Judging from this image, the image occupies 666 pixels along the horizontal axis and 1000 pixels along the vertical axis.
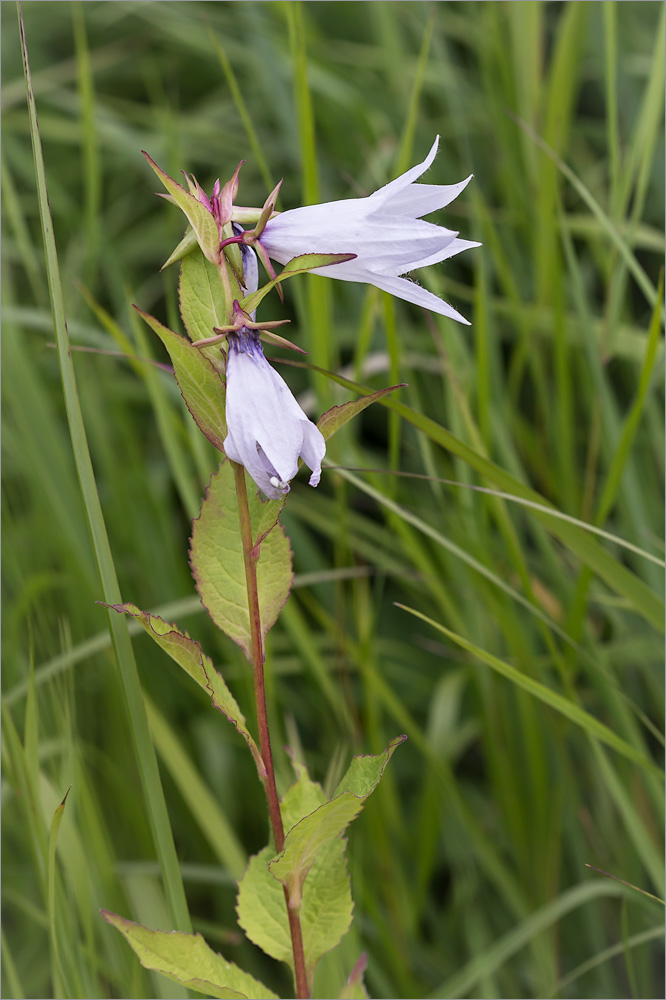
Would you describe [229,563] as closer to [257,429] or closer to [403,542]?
[257,429]

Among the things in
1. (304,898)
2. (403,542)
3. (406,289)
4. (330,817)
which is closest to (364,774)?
(330,817)

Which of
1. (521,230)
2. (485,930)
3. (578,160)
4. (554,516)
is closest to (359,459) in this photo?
(554,516)

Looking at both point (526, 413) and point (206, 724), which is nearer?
point (206, 724)

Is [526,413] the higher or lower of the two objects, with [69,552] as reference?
higher

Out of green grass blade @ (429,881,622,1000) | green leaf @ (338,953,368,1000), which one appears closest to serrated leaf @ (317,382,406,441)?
green leaf @ (338,953,368,1000)

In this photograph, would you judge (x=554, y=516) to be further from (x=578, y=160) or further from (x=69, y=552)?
(x=578, y=160)

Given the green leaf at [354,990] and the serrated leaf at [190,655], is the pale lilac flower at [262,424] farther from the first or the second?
the green leaf at [354,990]

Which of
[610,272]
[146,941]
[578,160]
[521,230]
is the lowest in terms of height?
[146,941]
